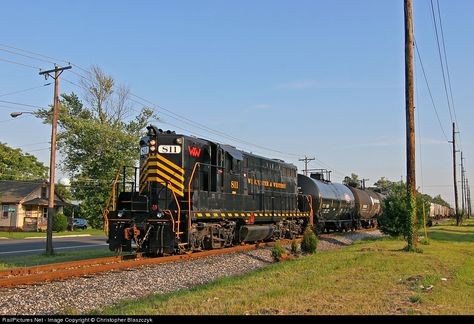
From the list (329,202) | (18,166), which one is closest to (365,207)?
(329,202)

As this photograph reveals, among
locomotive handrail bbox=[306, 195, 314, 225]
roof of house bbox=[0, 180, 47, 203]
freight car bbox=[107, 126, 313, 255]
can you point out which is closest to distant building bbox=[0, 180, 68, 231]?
roof of house bbox=[0, 180, 47, 203]

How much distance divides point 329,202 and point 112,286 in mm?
21207

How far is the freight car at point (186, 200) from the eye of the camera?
15.2m

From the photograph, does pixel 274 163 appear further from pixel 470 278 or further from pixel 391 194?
pixel 470 278

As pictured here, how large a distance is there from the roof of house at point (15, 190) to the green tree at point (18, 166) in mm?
5862

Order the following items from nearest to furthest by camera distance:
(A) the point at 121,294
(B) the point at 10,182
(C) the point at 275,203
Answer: (A) the point at 121,294 → (C) the point at 275,203 → (B) the point at 10,182

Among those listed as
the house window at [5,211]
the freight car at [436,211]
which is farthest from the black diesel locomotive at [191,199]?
the freight car at [436,211]

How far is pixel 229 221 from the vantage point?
60.9 ft

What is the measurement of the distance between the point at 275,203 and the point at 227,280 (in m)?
12.1

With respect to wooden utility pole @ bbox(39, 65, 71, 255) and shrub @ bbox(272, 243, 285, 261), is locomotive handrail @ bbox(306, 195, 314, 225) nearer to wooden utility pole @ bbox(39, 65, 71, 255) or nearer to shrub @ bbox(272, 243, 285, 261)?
shrub @ bbox(272, 243, 285, 261)

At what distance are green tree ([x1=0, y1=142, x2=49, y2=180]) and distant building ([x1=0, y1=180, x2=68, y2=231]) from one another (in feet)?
25.5

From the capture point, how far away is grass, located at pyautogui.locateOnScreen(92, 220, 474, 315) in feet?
23.5

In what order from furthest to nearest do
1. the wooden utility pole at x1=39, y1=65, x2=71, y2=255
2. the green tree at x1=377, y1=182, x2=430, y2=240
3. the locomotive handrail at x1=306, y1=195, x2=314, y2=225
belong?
1. the locomotive handrail at x1=306, y1=195, x2=314, y2=225
2. the green tree at x1=377, y1=182, x2=430, y2=240
3. the wooden utility pole at x1=39, y1=65, x2=71, y2=255
